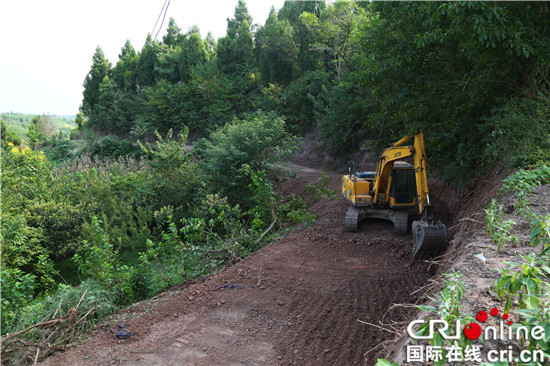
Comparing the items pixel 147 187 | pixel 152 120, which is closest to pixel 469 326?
pixel 147 187

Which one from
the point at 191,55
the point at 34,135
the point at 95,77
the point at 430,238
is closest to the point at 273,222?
the point at 430,238

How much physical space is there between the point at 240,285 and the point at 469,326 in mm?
5016

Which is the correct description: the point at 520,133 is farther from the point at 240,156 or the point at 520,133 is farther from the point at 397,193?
the point at 240,156

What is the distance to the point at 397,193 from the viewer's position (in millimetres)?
9211

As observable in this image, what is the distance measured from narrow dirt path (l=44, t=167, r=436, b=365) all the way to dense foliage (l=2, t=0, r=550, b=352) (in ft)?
6.30

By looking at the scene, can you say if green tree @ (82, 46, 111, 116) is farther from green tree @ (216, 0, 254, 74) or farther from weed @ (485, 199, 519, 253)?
weed @ (485, 199, 519, 253)

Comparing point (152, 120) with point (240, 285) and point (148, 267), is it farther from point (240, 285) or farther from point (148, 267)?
point (240, 285)

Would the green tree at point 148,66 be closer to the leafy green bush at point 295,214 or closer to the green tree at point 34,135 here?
the green tree at point 34,135

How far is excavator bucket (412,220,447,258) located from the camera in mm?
6988

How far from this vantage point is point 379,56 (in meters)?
10.7

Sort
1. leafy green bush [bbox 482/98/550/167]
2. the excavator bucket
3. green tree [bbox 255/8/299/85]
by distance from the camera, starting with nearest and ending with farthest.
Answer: the excavator bucket < leafy green bush [bbox 482/98/550/167] < green tree [bbox 255/8/299/85]

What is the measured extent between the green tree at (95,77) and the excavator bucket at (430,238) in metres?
45.3

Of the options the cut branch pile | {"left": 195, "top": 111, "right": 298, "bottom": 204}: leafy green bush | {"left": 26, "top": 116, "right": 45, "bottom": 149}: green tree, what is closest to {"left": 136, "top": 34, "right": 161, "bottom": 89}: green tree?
{"left": 26, "top": 116, "right": 45, "bottom": 149}: green tree

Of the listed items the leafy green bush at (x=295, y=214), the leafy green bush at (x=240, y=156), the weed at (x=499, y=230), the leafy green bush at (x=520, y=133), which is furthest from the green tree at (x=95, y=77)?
the weed at (x=499, y=230)
